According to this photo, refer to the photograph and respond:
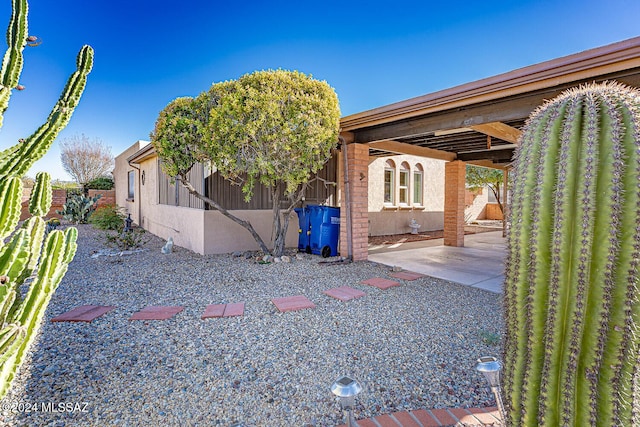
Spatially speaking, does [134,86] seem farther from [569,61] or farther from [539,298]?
[539,298]

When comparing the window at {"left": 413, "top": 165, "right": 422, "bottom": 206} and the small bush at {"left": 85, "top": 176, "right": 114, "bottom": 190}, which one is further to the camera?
the small bush at {"left": 85, "top": 176, "right": 114, "bottom": 190}

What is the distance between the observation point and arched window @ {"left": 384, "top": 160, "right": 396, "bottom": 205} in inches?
500

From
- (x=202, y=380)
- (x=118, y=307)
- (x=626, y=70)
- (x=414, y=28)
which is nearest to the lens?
(x=202, y=380)

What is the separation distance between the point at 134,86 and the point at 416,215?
40.7 ft

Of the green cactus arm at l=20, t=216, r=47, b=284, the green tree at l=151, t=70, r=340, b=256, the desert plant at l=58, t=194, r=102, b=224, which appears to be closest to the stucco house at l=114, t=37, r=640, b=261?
the green tree at l=151, t=70, r=340, b=256

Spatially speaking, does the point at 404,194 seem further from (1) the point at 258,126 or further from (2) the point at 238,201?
(1) the point at 258,126

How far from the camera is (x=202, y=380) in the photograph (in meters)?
Answer: 2.50

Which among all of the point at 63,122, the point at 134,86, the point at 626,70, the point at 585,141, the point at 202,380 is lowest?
the point at 202,380

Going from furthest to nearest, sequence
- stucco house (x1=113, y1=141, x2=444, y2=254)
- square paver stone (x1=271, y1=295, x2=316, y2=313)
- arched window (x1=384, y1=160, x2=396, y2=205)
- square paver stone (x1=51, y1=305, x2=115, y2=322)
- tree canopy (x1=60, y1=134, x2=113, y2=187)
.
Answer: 1. tree canopy (x1=60, y1=134, x2=113, y2=187)
2. arched window (x1=384, y1=160, x2=396, y2=205)
3. stucco house (x1=113, y1=141, x2=444, y2=254)
4. square paver stone (x1=271, y1=295, x2=316, y2=313)
5. square paver stone (x1=51, y1=305, x2=115, y2=322)

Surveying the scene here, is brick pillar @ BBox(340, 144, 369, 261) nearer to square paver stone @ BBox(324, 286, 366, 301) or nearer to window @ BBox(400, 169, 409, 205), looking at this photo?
square paver stone @ BBox(324, 286, 366, 301)

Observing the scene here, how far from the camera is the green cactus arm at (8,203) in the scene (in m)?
1.60

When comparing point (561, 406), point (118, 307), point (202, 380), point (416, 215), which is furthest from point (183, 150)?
point (416, 215)

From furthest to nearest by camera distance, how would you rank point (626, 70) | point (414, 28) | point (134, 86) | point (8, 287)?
point (134, 86), point (414, 28), point (626, 70), point (8, 287)

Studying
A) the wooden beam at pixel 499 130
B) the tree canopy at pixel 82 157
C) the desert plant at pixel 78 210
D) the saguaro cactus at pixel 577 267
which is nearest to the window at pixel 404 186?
the wooden beam at pixel 499 130
